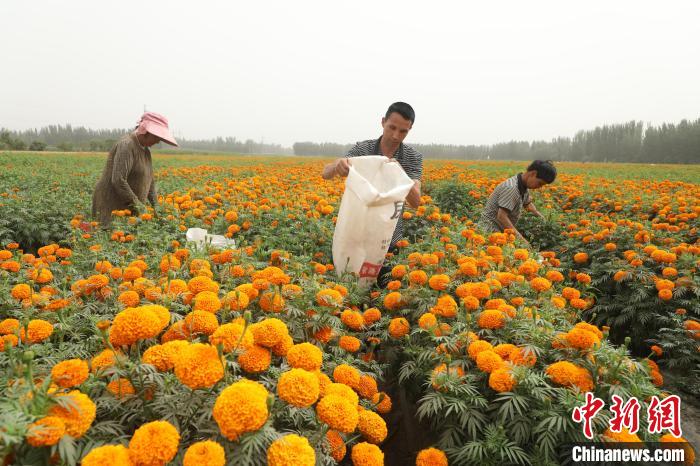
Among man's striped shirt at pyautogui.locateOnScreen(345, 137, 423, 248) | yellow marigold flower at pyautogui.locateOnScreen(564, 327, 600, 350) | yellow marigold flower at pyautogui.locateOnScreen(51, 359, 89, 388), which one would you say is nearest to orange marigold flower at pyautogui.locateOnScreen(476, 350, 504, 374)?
yellow marigold flower at pyautogui.locateOnScreen(564, 327, 600, 350)

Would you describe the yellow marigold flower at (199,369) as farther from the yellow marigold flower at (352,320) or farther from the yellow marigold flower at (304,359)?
the yellow marigold flower at (352,320)

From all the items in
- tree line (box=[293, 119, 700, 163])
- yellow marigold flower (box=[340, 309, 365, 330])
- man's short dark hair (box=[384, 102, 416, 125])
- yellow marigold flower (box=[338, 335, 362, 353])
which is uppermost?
tree line (box=[293, 119, 700, 163])

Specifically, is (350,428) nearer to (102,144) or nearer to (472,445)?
(472,445)

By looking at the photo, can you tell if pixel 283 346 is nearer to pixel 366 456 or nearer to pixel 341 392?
pixel 341 392

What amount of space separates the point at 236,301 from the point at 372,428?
2.26 ft

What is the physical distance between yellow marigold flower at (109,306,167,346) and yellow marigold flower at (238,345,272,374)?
26 cm

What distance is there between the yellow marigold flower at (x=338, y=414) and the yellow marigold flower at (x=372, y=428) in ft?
0.73

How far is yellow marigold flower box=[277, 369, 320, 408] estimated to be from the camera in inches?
39.1

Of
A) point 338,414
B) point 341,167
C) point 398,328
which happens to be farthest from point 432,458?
point 341,167

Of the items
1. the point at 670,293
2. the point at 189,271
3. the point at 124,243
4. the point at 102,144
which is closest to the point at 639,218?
the point at 670,293

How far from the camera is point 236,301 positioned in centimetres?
151

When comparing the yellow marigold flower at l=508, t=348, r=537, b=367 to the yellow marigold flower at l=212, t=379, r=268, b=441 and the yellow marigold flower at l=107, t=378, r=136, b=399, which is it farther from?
the yellow marigold flower at l=107, t=378, r=136, b=399

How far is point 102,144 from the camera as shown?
4659cm

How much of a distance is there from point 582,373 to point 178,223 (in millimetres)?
3280
